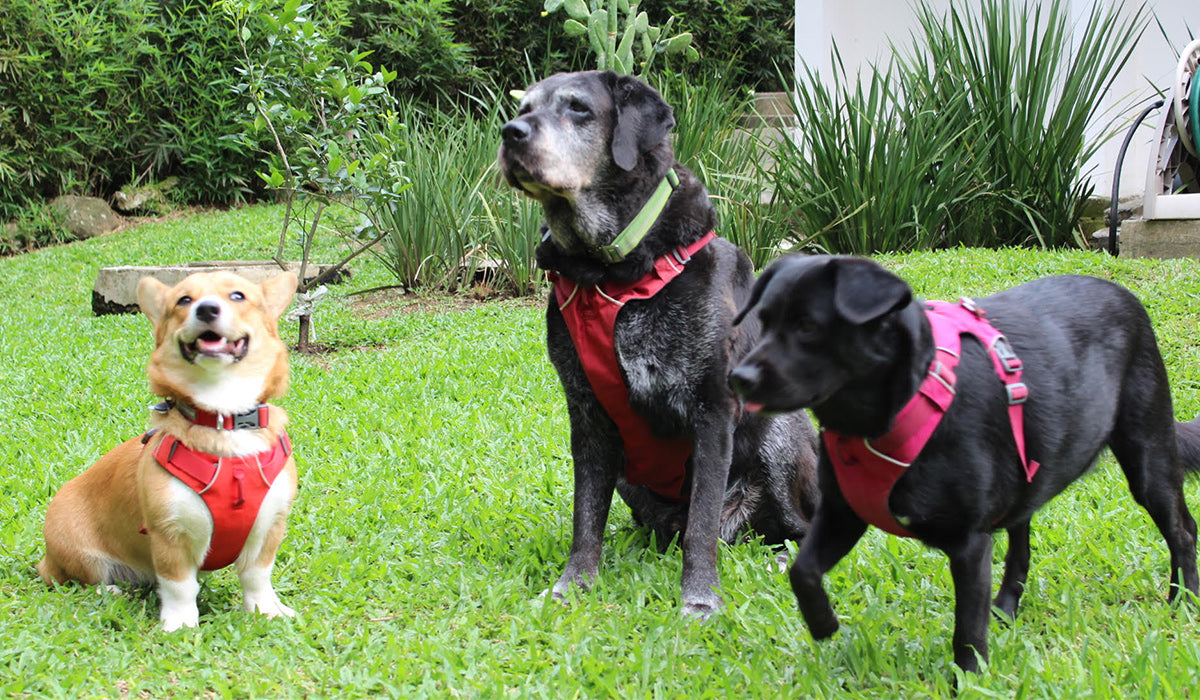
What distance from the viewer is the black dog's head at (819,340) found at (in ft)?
7.22

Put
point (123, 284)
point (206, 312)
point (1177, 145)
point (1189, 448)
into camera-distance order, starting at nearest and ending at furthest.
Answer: point (206, 312), point (1189, 448), point (1177, 145), point (123, 284)

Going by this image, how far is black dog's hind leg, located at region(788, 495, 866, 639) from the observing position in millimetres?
2537

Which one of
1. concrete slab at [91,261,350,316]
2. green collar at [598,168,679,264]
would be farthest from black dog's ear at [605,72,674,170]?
concrete slab at [91,261,350,316]

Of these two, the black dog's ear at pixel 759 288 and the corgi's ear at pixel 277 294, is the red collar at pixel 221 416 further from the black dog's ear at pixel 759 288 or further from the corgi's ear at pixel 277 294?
the black dog's ear at pixel 759 288

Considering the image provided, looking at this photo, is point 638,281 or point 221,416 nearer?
point 221,416

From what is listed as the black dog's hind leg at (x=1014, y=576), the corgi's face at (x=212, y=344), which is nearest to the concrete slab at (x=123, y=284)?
the corgi's face at (x=212, y=344)

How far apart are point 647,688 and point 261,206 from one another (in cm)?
1488

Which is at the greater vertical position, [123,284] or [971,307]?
[971,307]

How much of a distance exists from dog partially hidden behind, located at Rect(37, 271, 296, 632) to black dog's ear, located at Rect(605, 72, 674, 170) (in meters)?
1.12

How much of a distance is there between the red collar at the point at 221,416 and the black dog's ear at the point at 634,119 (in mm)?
1336

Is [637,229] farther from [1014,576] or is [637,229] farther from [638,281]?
[1014,576]

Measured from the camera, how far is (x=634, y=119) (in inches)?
130

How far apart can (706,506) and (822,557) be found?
2.37ft

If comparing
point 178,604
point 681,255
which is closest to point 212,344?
Answer: point 178,604
